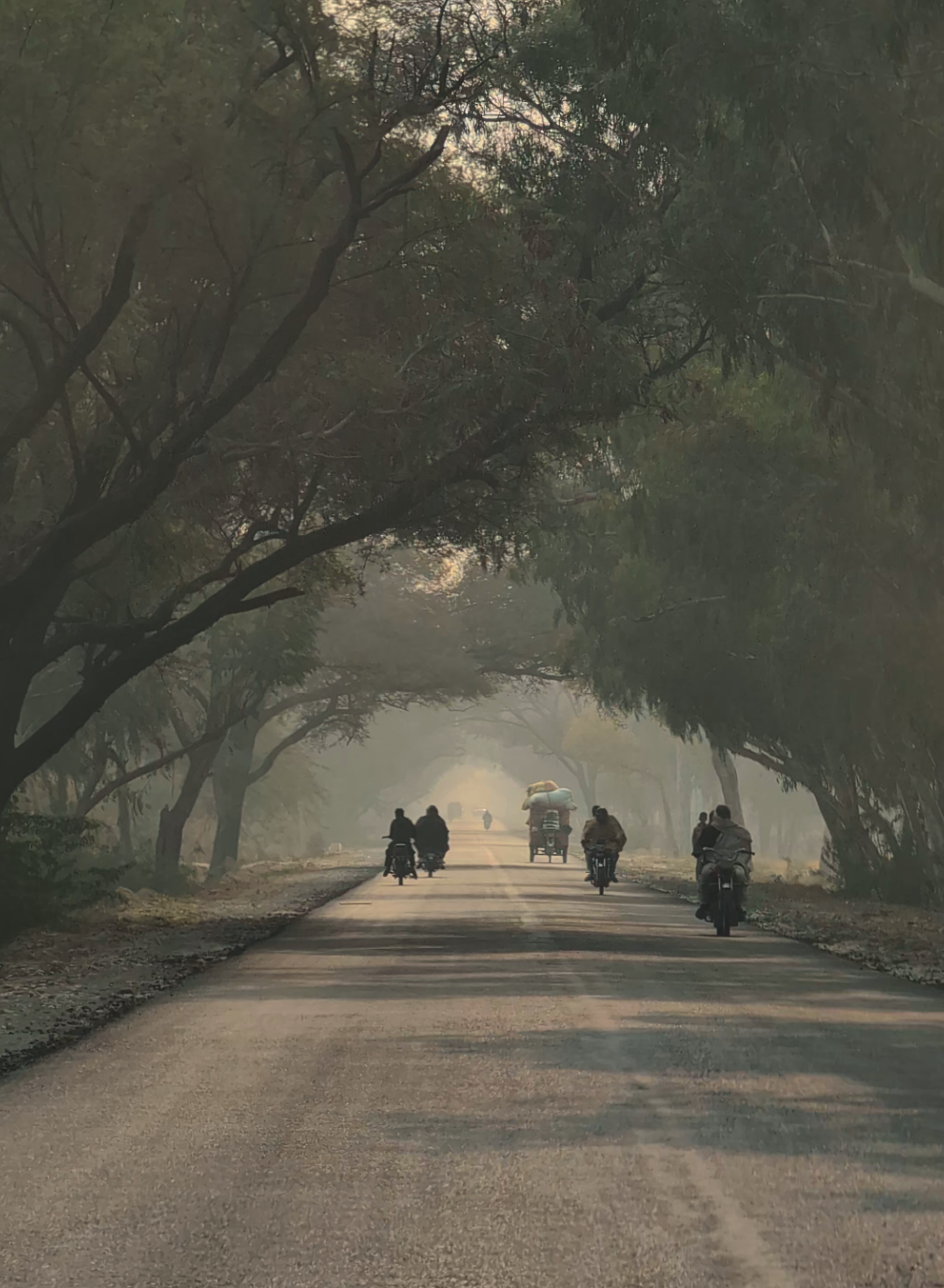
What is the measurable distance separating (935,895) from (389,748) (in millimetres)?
84833

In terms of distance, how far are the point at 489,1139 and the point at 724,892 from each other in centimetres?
1719

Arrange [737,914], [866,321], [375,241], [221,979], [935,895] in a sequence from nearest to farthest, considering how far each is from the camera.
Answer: [221,979]
[866,321]
[375,241]
[737,914]
[935,895]

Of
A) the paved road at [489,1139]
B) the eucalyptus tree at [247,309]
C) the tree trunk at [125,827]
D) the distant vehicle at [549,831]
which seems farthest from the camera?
the distant vehicle at [549,831]

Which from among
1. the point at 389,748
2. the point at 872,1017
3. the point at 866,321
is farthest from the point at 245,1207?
the point at 389,748

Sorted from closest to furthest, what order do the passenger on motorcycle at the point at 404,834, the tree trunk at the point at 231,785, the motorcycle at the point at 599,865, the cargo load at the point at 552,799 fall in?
the motorcycle at the point at 599,865, the passenger on motorcycle at the point at 404,834, the tree trunk at the point at 231,785, the cargo load at the point at 552,799

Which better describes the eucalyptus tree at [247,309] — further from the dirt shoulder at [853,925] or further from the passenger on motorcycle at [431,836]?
the passenger on motorcycle at [431,836]

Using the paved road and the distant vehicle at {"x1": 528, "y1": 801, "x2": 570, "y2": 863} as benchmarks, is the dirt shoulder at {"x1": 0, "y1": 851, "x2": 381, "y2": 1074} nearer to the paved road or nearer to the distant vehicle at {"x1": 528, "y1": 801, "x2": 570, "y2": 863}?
the paved road

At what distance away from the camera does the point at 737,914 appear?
26.8 meters

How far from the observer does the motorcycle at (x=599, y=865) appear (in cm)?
3944

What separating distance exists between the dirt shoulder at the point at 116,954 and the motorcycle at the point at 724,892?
5918mm

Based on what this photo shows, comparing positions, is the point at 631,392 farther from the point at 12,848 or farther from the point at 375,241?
the point at 12,848

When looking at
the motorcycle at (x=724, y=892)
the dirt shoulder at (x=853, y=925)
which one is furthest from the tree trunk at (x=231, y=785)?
the motorcycle at (x=724, y=892)

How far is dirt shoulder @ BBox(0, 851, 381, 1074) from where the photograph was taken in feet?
52.3

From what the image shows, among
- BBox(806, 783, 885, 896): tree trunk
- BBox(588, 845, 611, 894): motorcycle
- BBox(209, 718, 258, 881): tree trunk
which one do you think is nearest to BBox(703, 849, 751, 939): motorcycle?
BBox(588, 845, 611, 894): motorcycle
